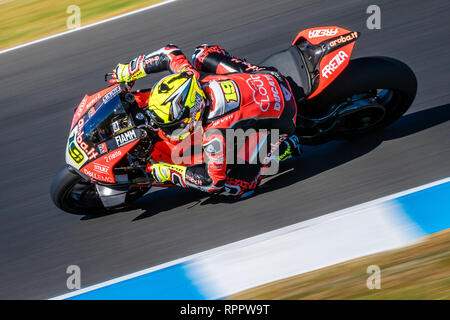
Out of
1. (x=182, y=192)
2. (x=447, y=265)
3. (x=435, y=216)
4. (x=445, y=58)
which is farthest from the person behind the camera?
(x=445, y=58)

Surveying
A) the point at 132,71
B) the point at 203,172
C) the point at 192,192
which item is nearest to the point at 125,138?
the point at 203,172

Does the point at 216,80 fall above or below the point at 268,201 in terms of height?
above

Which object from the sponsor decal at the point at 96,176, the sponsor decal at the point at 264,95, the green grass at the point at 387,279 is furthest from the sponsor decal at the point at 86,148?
the green grass at the point at 387,279

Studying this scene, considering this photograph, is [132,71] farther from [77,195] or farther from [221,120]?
[77,195]

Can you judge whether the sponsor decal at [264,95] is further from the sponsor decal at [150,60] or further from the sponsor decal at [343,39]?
the sponsor decal at [150,60]

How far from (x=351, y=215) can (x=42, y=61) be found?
→ 207 inches

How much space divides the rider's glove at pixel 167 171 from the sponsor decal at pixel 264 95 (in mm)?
846

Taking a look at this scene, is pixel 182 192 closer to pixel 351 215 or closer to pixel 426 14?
pixel 351 215

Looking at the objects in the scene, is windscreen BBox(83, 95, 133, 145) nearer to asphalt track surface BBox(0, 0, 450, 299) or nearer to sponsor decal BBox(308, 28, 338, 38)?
asphalt track surface BBox(0, 0, 450, 299)

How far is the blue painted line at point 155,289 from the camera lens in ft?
14.2

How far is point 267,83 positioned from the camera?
4.71m

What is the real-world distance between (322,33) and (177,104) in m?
1.52

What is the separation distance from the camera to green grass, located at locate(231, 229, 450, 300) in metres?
3.91
